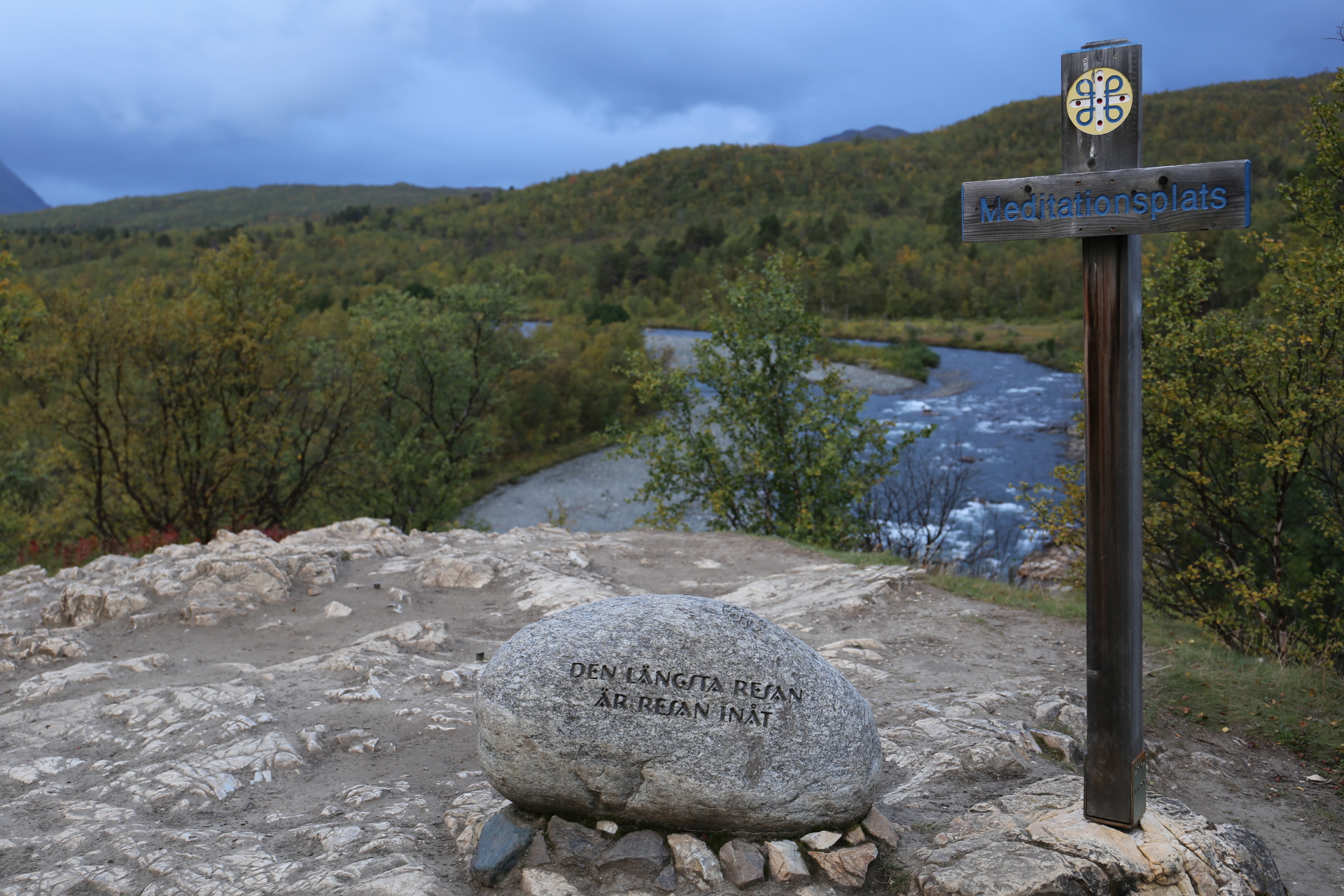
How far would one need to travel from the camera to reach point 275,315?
22.7 metres

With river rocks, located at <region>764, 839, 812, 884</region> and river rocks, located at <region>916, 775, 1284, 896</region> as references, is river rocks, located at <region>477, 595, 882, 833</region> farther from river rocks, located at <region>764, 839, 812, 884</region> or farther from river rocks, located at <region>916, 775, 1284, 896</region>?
river rocks, located at <region>916, 775, 1284, 896</region>

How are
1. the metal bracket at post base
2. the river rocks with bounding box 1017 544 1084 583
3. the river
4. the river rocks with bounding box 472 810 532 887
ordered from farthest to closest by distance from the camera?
the river < the river rocks with bounding box 1017 544 1084 583 < the river rocks with bounding box 472 810 532 887 < the metal bracket at post base

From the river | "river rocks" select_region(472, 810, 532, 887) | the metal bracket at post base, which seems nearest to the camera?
the metal bracket at post base

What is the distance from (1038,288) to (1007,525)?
61.5 metres

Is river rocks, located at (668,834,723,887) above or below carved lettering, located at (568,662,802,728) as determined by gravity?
below

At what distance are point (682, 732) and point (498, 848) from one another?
1.33 metres

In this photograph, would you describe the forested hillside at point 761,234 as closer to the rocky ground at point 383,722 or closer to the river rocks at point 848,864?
the rocky ground at point 383,722

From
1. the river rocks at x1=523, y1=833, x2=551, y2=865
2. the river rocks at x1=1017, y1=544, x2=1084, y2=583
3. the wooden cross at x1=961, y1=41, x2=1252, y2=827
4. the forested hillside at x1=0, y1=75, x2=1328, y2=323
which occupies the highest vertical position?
the forested hillside at x1=0, y1=75, x2=1328, y2=323

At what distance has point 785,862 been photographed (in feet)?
17.3

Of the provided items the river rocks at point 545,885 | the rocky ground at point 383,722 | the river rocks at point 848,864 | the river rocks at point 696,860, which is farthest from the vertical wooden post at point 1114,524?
the river rocks at point 545,885

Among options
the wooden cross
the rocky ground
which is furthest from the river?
the wooden cross

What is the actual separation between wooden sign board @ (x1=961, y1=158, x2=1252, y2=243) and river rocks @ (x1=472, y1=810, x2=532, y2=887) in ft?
15.2

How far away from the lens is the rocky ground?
552cm

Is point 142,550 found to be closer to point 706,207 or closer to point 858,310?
point 858,310
